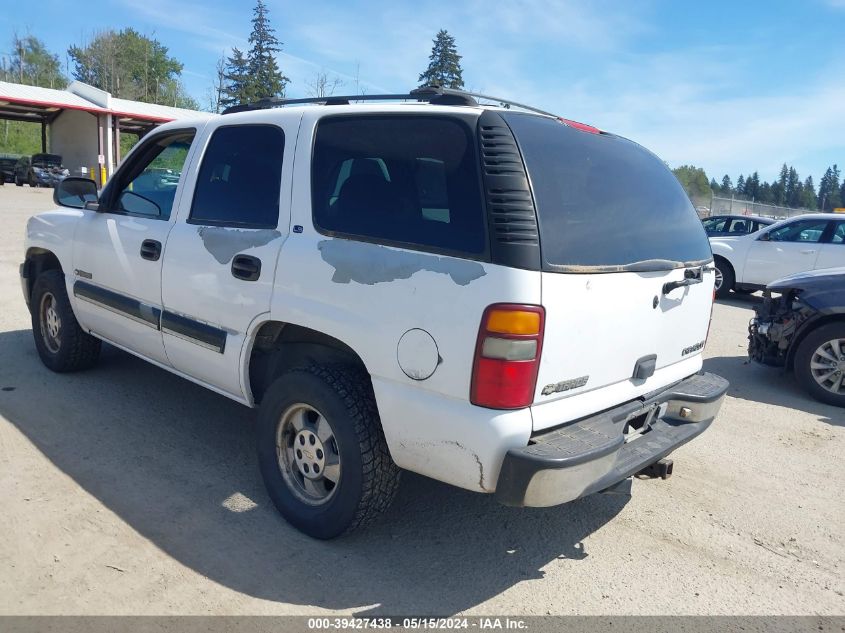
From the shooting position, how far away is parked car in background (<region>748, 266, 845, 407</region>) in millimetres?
5812

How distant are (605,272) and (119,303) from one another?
316 centimetres

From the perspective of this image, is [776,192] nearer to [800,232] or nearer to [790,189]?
[790,189]

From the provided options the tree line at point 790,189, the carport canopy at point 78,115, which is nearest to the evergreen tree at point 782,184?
the tree line at point 790,189

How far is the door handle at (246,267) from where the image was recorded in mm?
3285

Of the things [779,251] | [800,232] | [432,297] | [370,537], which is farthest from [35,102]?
[432,297]

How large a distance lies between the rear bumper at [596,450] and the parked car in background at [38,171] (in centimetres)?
3644

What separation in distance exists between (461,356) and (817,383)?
4.85 m

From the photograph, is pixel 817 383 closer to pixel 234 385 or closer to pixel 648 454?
pixel 648 454

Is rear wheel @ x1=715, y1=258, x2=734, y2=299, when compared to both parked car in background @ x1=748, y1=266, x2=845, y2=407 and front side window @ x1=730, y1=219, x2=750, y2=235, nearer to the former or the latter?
front side window @ x1=730, y1=219, x2=750, y2=235

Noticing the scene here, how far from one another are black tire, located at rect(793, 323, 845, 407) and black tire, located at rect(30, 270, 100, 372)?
6.11 metres

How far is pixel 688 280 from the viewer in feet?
10.5

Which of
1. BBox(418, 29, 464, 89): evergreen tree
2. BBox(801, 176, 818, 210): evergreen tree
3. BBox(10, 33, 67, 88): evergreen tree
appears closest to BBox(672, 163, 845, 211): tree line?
BBox(801, 176, 818, 210): evergreen tree

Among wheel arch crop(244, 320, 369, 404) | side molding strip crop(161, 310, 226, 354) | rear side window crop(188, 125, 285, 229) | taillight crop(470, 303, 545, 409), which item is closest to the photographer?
taillight crop(470, 303, 545, 409)

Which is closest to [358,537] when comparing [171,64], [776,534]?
[776,534]
